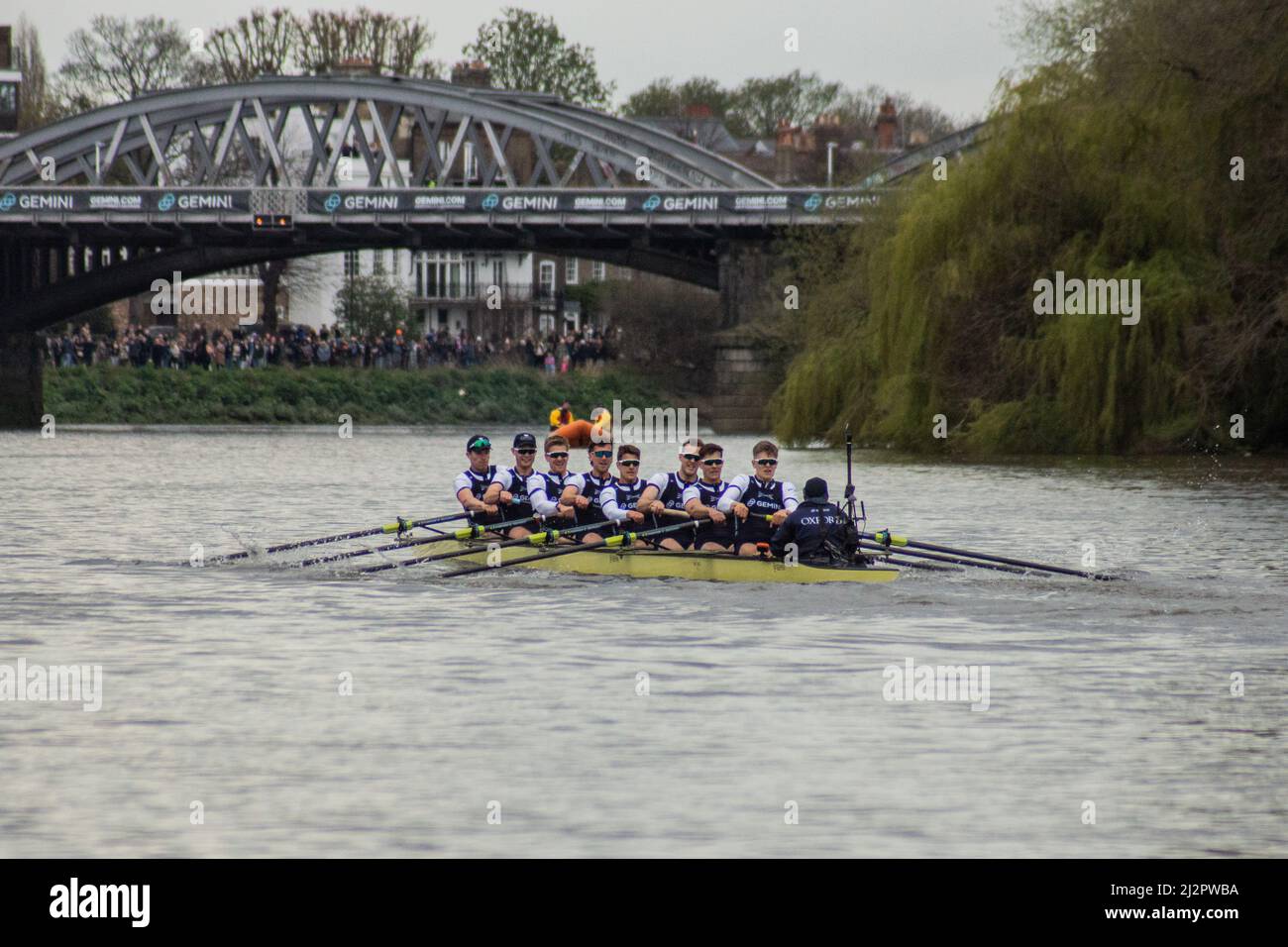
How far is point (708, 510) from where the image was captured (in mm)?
20797

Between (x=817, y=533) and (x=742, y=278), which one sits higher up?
(x=742, y=278)

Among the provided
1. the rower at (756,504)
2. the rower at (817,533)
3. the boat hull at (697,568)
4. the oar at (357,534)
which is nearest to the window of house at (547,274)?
the oar at (357,534)

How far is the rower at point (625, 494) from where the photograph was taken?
21.3 meters

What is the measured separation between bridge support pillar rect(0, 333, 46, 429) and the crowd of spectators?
1.52 metres

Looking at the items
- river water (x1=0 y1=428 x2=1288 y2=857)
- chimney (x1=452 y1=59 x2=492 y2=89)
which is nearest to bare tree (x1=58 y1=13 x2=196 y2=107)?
chimney (x1=452 y1=59 x2=492 y2=89)

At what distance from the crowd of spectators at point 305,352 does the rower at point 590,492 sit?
49.0 metres

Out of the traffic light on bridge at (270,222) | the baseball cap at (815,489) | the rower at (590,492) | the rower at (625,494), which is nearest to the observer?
the baseball cap at (815,489)

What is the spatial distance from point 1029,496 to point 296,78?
4618 centimetres

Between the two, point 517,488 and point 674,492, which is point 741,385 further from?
point 674,492

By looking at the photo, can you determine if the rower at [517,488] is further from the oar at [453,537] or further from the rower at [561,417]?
the rower at [561,417]

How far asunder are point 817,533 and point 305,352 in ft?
178

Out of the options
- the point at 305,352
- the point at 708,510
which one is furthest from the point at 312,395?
the point at 708,510
